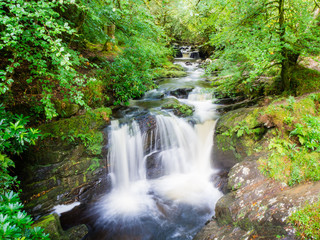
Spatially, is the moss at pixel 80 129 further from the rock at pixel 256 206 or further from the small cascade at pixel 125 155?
the rock at pixel 256 206

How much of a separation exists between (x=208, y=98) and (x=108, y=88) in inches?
224

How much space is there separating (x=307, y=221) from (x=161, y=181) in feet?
14.3

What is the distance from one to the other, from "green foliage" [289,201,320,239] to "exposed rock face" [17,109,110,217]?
5.06 metres

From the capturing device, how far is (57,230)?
3752mm

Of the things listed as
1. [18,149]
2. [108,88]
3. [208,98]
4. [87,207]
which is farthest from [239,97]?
[18,149]

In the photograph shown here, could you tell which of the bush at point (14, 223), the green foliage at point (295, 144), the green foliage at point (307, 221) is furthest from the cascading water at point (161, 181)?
the bush at point (14, 223)

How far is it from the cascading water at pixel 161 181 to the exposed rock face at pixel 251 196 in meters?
0.86

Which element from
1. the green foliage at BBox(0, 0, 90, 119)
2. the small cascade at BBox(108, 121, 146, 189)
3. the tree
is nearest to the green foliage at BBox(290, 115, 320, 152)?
the tree

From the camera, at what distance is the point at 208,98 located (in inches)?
387

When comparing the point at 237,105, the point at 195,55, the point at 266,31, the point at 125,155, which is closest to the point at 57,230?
the point at 125,155

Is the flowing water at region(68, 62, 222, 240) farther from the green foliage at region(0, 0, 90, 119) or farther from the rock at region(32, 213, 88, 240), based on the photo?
the green foliage at region(0, 0, 90, 119)

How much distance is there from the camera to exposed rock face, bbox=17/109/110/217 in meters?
4.73

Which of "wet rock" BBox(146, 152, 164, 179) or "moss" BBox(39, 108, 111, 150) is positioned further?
"wet rock" BBox(146, 152, 164, 179)

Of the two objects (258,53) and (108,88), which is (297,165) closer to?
(258,53)
